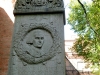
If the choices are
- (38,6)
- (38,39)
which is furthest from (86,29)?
(38,39)

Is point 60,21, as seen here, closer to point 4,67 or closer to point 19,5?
point 19,5

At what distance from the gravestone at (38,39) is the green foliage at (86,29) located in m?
9.97

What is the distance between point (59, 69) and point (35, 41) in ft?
2.88

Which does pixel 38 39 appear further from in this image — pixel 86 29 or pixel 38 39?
pixel 86 29

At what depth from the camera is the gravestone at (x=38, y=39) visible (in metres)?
4.88

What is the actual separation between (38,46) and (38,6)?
109 centimetres

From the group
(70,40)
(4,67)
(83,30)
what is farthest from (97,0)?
(70,40)

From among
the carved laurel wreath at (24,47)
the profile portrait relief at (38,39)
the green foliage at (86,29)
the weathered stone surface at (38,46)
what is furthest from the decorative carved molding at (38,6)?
the green foliage at (86,29)

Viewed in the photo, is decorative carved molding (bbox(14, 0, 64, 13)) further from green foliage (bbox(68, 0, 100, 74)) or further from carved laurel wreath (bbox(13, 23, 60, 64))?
green foliage (bbox(68, 0, 100, 74))

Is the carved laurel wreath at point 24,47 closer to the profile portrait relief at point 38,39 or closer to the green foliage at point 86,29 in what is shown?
the profile portrait relief at point 38,39

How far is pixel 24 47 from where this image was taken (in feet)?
16.7

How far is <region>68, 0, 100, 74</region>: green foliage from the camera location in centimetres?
1583

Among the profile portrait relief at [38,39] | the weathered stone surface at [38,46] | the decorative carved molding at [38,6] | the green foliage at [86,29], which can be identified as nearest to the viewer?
the weathered stone surface at [38,46]

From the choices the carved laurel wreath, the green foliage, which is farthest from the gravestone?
the green foliage
